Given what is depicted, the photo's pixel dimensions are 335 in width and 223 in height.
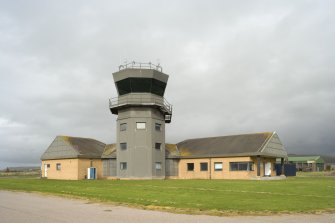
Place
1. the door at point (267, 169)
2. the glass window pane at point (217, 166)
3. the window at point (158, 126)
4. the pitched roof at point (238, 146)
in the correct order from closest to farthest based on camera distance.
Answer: the pitched roof at point (238, 146) < the glass window pane at point (217, 166) < the window at point (158, 126) < the door at point (267, 169)

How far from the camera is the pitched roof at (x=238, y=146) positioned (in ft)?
154

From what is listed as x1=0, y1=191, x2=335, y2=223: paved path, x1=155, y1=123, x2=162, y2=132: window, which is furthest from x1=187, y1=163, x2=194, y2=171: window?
x1=0, y1=191, x2=335, y2=223: paved path

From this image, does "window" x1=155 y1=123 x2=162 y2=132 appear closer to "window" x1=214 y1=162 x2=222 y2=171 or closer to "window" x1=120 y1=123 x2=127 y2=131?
"window" x1=120 y1=123 x2=127 y2=131

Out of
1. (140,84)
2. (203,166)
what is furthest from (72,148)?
(203,166)

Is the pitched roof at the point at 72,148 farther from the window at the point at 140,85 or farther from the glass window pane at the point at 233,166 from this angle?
the glass window pane at the point at 233,166

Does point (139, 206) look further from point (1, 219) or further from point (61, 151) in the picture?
point (61, 151)

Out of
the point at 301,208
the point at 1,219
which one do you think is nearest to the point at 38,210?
the point at 1,219

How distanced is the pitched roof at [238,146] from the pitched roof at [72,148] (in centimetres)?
1225

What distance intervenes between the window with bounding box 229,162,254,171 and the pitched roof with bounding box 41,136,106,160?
18.3 metres

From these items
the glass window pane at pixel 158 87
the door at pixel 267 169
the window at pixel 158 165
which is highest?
the glass window pane at pixel 158 87

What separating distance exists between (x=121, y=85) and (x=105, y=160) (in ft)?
37.9

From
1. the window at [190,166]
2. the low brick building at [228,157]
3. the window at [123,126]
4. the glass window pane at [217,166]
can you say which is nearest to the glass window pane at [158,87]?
the window at [123,126]

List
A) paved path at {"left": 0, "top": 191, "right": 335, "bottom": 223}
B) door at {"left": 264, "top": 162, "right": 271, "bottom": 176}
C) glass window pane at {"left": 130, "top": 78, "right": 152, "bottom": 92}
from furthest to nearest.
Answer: door at {"left": 264, "top": 162, "right": 271, "bottom": 176}
glass window pane at {"left": 130, "top": 78, "right": 152, "bottom": 92}
paved path at {"left": 0, "top": 191, "right": 335, "bottom": 223}

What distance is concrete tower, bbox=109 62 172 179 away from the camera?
46844mm
